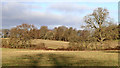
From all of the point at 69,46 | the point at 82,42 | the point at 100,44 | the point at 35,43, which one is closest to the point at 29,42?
the point at 35,43

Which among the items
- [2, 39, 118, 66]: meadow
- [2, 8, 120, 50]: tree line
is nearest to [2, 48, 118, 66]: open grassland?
[2, 39, 118, 66]: meadow

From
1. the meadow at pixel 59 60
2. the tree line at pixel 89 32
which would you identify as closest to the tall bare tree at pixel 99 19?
the tree line at pixel 89 32

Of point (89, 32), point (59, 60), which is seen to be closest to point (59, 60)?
point (59, 60)

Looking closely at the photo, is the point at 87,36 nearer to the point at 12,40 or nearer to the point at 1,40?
the point at 12,40

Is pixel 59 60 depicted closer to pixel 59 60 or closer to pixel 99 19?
pixel 59 60

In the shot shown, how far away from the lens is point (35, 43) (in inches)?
1218

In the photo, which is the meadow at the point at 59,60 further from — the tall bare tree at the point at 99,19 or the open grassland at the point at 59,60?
the tall bare tree at the point at 99,19

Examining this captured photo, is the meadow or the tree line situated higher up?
the tree line

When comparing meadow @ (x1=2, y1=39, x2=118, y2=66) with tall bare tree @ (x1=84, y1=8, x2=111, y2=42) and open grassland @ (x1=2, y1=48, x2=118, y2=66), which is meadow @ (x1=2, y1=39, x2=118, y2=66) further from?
tall bare tree @ (x1=84, y1=8, x2=111, y2=42)

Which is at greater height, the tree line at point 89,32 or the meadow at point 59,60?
the tree line at point 89,32

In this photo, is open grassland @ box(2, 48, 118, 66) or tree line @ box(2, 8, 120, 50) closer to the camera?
open grassland @ box(2, 48, 118, 66)

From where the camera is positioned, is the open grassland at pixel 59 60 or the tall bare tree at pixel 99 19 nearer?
the open grassland at pixel 59 60

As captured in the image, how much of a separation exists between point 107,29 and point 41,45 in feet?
48.5

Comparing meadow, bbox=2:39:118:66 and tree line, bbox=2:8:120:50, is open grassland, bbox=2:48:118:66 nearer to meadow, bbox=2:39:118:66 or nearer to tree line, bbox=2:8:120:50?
meadow, bbox=2:39:118:66
